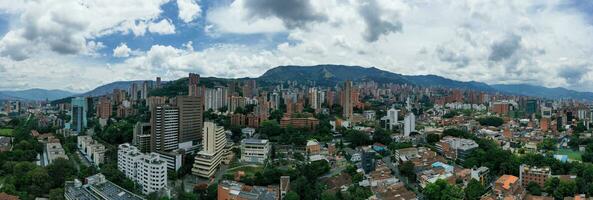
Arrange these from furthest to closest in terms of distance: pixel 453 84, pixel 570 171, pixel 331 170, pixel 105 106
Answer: pixel 453 84 → pixel 105 106 → pixel 331 170 → pixel 570 171

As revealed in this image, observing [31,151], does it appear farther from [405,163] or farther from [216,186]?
[405,163]

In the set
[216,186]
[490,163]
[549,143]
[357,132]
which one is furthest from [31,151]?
[549,143]

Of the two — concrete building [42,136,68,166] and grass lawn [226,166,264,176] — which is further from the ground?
concrete building [42,136,68,166]

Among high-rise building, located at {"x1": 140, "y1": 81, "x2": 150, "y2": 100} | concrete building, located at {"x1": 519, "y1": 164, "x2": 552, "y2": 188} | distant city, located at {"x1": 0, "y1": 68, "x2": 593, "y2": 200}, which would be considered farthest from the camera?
high-rise building, located at {"x1": 140, "y1": 81, "x2": 150, "y2": 100}

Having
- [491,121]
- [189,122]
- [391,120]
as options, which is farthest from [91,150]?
[491,121]

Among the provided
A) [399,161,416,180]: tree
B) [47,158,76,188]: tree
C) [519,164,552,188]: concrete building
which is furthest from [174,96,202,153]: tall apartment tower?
[519,164,552,188]: concrete building

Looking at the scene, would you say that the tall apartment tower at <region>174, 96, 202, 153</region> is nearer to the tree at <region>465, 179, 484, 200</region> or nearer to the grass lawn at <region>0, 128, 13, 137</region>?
the tree at <region>465, 179, 484, 200</region>
